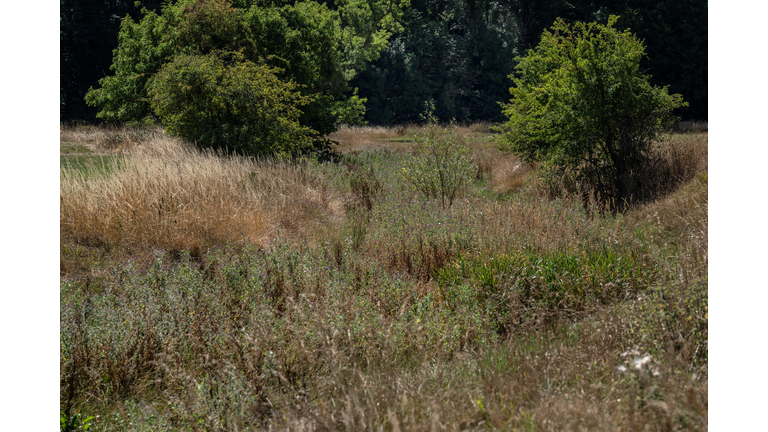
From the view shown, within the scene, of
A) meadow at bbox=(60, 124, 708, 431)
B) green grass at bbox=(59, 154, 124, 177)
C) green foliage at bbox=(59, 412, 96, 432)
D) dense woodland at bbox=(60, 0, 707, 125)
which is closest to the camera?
meadow at bbox=(60, 124, 708, 431)

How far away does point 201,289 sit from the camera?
476cm

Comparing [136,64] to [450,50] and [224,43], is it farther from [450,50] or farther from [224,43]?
[450,50]

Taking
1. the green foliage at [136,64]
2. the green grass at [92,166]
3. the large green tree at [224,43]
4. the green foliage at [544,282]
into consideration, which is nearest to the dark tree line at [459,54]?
the large green tree at [224,43]

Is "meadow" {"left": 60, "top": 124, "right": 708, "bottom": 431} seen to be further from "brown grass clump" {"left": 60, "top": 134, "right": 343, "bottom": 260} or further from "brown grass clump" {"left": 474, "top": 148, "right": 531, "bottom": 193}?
"brown grass clump" {"left": 474, "top": 148, "right": 531, "bottom": 193}

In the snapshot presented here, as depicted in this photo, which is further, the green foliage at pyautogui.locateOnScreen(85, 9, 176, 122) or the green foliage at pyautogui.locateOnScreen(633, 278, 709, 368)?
the green foliage at pyautogui.locateOnScreen(85, 9, 176, 122)

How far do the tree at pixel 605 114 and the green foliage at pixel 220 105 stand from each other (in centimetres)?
647

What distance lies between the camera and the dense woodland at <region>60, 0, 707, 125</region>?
32438mm

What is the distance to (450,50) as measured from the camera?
47594mm

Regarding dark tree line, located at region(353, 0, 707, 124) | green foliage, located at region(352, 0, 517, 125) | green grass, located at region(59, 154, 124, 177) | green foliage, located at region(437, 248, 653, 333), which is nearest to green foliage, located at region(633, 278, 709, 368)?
green foliage, located at region(437, 248, 653, 333)

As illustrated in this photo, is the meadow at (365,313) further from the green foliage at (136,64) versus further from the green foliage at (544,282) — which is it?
the green foliage at (136,64)

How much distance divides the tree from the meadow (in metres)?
1.40

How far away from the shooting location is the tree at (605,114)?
10.2m

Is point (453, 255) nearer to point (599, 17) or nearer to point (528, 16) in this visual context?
point (599, 17)

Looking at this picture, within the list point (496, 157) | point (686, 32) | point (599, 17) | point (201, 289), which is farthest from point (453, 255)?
point (599, 17)
